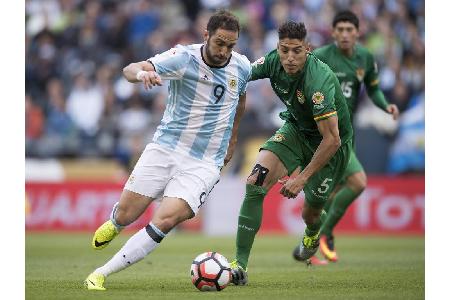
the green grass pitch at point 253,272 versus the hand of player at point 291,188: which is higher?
the hand of player at point 291,188

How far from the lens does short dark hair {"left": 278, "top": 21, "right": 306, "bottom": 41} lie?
8.44 m

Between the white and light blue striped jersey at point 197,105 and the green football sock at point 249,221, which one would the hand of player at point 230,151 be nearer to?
the green football sock at point 249,221

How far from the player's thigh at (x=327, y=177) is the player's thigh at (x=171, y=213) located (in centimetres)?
209

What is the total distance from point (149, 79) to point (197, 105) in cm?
115

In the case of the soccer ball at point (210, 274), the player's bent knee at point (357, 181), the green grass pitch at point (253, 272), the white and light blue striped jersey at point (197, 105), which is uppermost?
the white and light blue striped jersey at point (197, 105)

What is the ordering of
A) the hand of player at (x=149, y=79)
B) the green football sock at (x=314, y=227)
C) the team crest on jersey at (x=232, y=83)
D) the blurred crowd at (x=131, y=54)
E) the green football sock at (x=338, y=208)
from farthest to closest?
the blurred crowd at (x=131, y=54) → the green football sock at (x=338, y=208) → the green football sock at (x=314, y=227) → the team crest on jersey at (x=232, y=83) → the hand of player at (x=149, y=79)

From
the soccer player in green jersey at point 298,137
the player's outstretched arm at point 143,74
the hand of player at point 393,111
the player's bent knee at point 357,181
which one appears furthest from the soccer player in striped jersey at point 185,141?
the hand of player at point 393,111

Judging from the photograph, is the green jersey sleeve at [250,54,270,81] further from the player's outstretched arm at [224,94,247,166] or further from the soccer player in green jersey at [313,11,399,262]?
the soccer player in green jersey at [313,11,399,262]

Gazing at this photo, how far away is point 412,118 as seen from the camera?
732 inches

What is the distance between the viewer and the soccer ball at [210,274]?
27.0 ft

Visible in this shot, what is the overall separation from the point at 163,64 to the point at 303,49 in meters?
1.37

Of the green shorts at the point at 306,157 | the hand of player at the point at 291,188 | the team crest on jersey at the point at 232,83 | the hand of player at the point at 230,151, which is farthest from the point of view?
the green shorts at the point at 306,157
